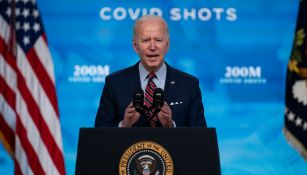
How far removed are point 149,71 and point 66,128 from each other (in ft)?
7.82

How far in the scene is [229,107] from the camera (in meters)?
4.80

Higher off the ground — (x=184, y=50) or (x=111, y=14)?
(x=111, y=14)

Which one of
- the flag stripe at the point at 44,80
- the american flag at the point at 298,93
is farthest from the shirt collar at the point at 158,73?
the american flag at the point at 298,93

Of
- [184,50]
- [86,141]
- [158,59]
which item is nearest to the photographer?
[86,141]

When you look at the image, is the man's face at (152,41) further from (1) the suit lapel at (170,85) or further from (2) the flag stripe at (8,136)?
(2) the flag stripe at (8,136)

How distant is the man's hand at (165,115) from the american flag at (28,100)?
267 centimetres

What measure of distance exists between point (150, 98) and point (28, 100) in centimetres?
255

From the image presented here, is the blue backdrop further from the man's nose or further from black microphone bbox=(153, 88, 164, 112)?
black microphone bbox=(153, 88, 164, 112)

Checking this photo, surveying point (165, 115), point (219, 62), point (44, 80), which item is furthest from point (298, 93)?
point (165, 115)

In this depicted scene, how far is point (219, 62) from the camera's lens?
479 centimetres

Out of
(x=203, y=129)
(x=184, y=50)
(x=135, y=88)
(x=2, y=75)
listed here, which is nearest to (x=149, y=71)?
(x=135, y=88)

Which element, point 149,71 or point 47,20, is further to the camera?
point 47,20

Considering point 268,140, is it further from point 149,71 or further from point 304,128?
point 149,71

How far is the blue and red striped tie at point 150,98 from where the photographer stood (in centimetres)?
229
